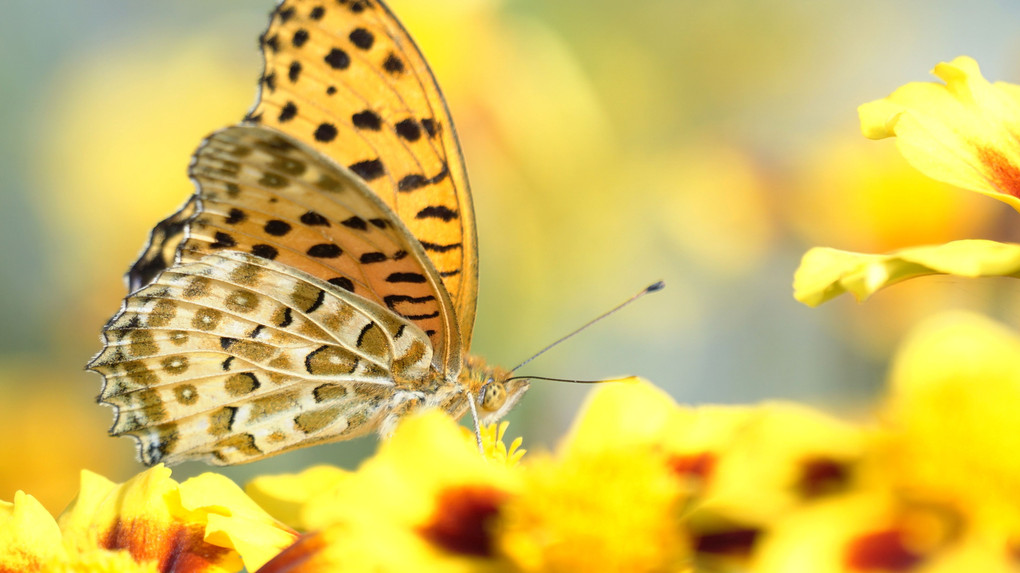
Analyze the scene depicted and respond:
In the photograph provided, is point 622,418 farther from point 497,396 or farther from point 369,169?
point 369,169

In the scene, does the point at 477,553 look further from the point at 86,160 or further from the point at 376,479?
the point at 86,160

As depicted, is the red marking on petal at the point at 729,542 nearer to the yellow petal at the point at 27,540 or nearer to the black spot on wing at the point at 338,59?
the yellow petal at the point at 27,540

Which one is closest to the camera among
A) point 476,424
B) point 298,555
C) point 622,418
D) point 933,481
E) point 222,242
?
point 933,481

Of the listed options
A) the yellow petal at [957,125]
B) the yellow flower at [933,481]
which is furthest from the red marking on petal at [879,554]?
the yellow petal at [957,125]

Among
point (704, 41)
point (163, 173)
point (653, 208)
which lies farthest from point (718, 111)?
point (163, 173)

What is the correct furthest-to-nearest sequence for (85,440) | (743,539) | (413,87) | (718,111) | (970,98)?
(718,111) < (85,440) < (413,87) < (970,98) < (743,539)

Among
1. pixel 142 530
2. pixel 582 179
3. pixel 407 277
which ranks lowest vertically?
pixel 142 530

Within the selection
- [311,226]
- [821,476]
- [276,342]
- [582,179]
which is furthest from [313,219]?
[582,179]

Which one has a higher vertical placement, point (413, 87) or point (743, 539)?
point (413, 87)
